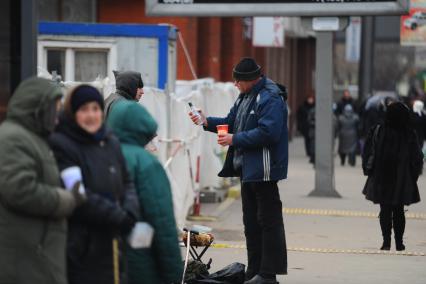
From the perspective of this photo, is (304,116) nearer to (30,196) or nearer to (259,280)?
(259,280)

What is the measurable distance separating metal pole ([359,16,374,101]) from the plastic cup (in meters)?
29.4

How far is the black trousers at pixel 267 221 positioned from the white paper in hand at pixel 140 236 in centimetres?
358

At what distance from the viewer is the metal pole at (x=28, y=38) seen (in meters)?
7.79

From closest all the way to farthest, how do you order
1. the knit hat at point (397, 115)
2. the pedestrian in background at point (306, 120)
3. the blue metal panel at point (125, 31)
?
the knit hat at point (397, 115), the blue metal panel at point (125, 31), the pedestrian in background at point (306, 120)

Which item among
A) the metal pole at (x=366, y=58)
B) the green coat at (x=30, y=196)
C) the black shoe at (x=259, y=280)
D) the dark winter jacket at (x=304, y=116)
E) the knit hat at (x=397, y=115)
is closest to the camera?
the green coat at (x=30, y=196)

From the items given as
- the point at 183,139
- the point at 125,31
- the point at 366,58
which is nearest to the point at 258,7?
the point at 125,31

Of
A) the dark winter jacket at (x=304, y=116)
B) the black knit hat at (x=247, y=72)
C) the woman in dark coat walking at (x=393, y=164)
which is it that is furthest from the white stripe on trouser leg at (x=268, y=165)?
the dark winter jacket at (x=304, y=116)

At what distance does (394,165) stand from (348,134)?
48.9ft

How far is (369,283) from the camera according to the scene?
32.3 ft

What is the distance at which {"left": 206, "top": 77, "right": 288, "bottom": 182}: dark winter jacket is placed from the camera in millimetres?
8859

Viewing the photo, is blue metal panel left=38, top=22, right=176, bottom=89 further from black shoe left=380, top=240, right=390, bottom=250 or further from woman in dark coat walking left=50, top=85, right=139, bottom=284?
woman in dark coat walking left=50, top=85, right=139, bottom=284

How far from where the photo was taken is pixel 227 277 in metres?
8.98

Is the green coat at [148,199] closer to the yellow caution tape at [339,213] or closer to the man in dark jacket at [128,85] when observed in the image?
the man in dark jacket at [128,85]

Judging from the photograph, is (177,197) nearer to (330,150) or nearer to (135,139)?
(330,150)
